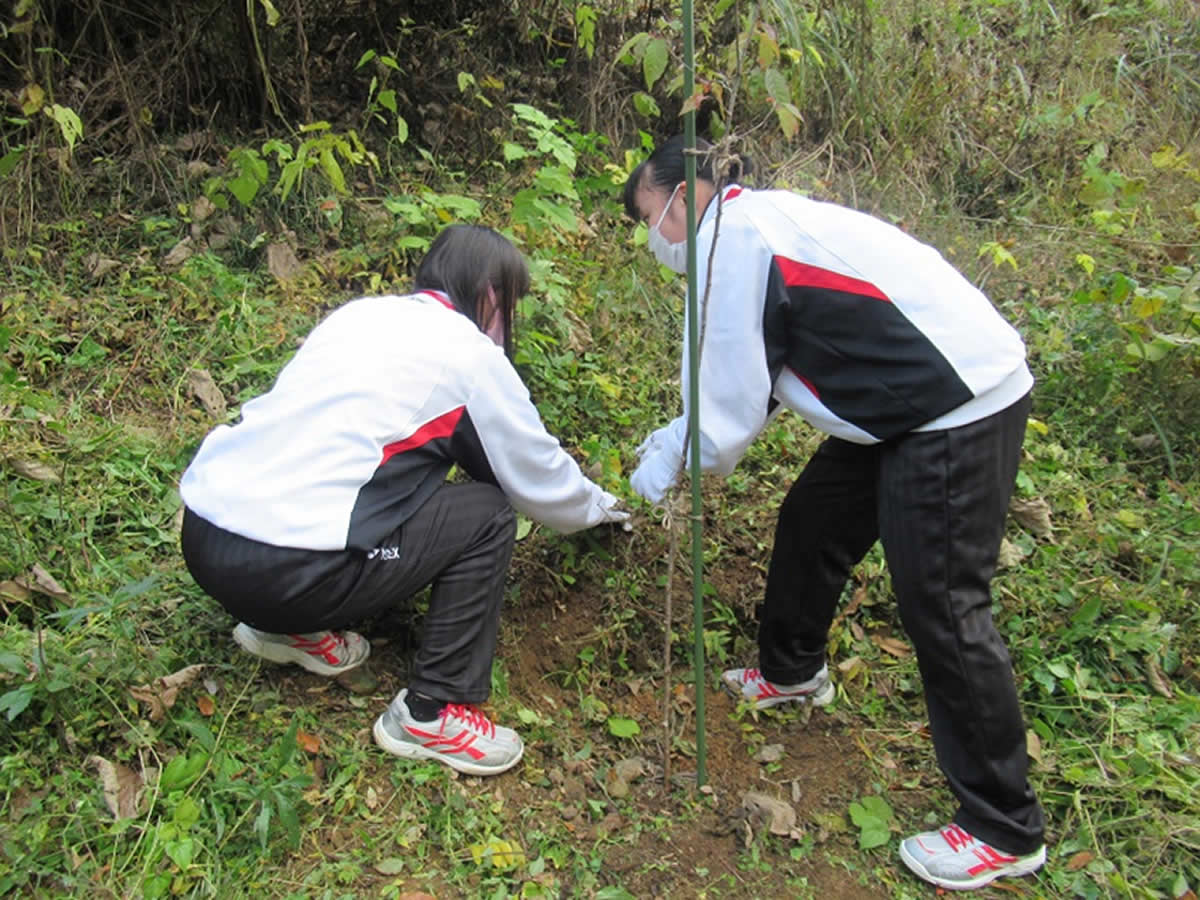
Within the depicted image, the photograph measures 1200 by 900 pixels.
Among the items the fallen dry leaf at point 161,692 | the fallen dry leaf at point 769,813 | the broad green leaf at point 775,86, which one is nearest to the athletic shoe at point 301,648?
the fallen dry leaf at point 161,692

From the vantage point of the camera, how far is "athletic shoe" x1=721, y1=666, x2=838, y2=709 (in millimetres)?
2617

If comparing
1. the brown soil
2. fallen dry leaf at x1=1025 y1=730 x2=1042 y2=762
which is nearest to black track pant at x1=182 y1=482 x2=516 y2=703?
the brown soil

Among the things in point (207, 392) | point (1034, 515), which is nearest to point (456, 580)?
point (207, 392)

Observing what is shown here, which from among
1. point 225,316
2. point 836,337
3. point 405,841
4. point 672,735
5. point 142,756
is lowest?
point 672,735

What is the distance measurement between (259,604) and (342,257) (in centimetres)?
226

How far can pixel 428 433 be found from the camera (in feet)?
6.74

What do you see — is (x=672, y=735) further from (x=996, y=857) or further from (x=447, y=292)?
(x=447, y=292)

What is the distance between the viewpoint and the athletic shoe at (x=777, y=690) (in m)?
2.62

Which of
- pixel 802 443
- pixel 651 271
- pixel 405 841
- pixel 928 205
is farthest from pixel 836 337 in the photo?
pixel 928 205

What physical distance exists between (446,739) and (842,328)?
4.46 feet

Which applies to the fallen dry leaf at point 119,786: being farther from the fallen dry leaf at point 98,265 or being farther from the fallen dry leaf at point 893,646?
the fallen dry leaf at point 98,265

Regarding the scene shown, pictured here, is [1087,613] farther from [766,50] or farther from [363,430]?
[363,430]

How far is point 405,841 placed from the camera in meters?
2.04

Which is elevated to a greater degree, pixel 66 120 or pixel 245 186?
pixel 66 120
